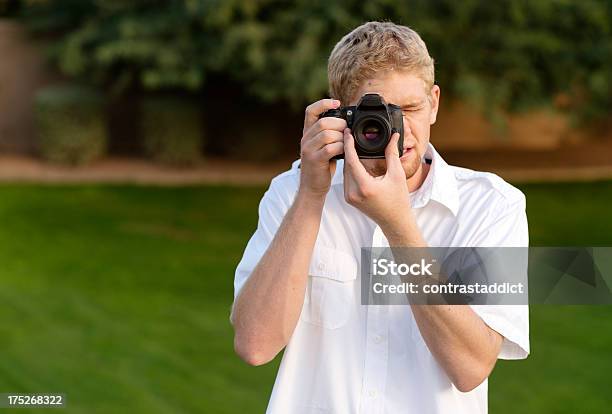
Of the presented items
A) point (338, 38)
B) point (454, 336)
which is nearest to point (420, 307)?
point (454, 336)

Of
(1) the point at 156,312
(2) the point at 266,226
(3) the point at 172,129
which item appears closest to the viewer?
(2) the point at 266,226

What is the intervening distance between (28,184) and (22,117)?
7.36ft

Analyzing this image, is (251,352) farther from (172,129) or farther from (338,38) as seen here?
(172,129)

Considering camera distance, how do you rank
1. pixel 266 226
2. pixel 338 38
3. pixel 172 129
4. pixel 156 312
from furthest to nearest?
pixel 172 129 → pixel 338 38 → pixel 156 312 → pixel 266 226

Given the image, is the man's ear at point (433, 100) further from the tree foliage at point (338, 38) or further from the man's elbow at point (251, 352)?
the tree foliage at point (338, 38)

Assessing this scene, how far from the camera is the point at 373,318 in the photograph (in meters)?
1.91

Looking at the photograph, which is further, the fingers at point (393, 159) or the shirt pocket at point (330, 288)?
the shirt pocket at point (330, 288)

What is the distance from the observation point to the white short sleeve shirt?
1.89m

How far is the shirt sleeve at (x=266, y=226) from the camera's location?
2017 mm

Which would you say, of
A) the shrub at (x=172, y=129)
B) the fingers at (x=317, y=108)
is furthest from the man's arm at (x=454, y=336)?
the shrub at (x=172, y=129)

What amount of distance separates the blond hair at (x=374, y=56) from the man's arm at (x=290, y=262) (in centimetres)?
7

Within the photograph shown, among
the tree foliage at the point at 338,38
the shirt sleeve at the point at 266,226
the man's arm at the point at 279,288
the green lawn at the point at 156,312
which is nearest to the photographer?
the man's arm at the point at 279,288

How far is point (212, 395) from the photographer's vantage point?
18.3 feet

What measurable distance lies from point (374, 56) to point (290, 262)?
1.31 feet
